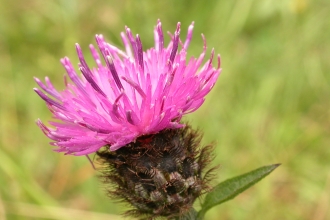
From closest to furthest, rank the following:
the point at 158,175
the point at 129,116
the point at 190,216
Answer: the point at 129,116, the point at 158,175, the point at 190,216

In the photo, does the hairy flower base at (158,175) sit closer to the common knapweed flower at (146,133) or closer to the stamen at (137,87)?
the common knapweed flower at (146,133)

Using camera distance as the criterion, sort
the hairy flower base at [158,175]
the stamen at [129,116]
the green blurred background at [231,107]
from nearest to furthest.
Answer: the stamen at [129,116] < the hairy flower base at [158,175] < the green blurred background at [231,107]

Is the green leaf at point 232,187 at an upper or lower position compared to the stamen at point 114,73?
lower

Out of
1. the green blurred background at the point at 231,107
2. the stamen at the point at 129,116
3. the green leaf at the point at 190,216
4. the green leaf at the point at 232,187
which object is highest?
the green blurred background at the point at 231,107

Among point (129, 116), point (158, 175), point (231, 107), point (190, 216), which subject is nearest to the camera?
point (129, 116)

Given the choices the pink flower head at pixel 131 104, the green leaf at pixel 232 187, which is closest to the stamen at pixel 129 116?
the pink flower head at pixel 131 104

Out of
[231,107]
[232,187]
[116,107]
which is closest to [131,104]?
[116,107]

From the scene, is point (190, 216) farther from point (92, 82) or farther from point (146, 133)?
point (92, 82)
